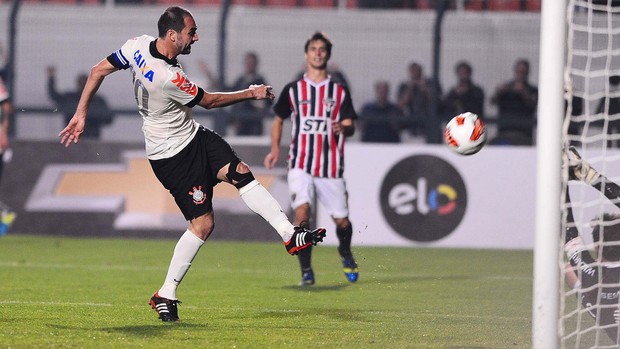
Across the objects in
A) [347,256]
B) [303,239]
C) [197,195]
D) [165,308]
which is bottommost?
[347,256]

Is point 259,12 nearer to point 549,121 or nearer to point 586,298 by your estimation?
point 586,298

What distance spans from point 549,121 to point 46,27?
35.0 ft

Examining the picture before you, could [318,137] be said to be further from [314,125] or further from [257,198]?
[257,198]

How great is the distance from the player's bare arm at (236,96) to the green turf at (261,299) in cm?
127

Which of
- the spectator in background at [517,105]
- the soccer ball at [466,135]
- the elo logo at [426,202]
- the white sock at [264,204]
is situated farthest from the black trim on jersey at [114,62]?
the spectator in background at [517,105]

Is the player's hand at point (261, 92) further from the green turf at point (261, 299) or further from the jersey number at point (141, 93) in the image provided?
the green turf at point (261, 299)

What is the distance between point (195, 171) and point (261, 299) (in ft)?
5.18

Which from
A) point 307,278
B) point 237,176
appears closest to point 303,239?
point 237,176

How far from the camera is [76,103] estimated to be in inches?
591

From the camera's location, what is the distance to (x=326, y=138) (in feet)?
32.2

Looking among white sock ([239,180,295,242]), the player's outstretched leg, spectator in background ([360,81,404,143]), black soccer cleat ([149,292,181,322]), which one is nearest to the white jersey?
white sock ([239,180,295,242])

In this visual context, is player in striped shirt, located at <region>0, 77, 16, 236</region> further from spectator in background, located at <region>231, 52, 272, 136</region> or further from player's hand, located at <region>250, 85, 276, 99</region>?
player's hand, located at <region>250, 85, 276, 99</region>

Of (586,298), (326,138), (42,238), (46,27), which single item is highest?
(46,27)

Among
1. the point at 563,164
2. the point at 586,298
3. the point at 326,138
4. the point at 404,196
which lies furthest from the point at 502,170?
the point at 563,164
